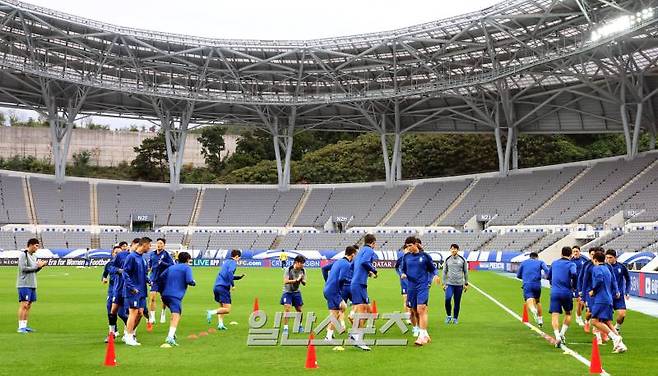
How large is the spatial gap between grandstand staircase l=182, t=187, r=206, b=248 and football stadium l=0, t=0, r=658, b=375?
0.18m

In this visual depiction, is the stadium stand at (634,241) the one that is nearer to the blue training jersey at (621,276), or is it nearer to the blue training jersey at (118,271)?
the blue training jersey at (621,276)

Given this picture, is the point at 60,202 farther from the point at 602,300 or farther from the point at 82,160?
the point at 602,300

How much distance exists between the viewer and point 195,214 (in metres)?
70.3

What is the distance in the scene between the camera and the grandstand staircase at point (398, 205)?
219ft

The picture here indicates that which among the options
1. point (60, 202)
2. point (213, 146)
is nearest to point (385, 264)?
point (60, 202)

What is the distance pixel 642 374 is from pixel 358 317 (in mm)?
4770

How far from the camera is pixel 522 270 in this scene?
17609 millimetres

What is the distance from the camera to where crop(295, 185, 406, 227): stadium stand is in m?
68.2

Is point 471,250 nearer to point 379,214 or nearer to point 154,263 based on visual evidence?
point 379,214

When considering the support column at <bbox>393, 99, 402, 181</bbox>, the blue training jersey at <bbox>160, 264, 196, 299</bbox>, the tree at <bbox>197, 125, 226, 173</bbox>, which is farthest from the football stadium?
the tree at <bbox>197, 125, 226, 173</bbox>

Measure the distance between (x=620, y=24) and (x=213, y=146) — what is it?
64.1 m

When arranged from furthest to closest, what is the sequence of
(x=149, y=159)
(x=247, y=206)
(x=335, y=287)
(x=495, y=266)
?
1. (x=149, y=159)
2. (x=247, y=206)
3. (x=495, y=266)
4. (x=335, y=287)

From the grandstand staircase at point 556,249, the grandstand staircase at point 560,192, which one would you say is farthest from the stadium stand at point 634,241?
the grandstand staircase at point 560,192

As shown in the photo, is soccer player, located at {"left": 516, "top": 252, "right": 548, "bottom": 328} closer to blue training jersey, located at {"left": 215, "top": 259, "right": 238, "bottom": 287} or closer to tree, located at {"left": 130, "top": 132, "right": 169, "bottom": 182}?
blue training jersey, located at {"left": 215, "top": 259, "right": 238, "bottom": 287}
